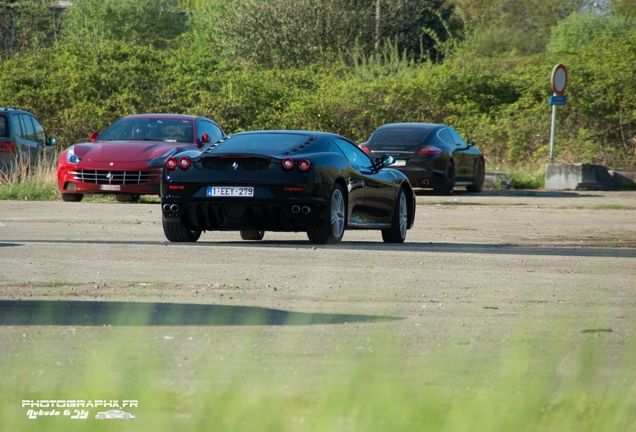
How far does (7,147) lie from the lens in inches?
878

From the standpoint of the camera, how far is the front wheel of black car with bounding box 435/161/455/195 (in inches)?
961

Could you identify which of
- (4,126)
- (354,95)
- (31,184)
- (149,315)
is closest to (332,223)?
(149,315)

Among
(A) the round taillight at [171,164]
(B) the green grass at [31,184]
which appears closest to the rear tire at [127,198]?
(B) the green grass at [31,184]

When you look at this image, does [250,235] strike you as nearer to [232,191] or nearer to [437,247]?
[232,191]

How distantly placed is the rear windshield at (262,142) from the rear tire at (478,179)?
1354 cm

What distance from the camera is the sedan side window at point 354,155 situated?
13.2m

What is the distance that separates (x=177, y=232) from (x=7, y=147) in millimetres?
10907

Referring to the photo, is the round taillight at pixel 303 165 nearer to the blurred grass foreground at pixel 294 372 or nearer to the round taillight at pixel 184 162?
the round taillight at pixel 184 162

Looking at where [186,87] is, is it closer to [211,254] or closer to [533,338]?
[211,254]

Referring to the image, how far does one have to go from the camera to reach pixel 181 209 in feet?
39.8

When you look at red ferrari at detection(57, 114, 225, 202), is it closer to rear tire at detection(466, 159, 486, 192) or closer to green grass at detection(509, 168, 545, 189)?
rear tire at detection(466, 159, 486, 192)

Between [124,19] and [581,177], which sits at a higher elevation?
[124,19]

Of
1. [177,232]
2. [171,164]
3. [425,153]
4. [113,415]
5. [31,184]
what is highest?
[113,415]

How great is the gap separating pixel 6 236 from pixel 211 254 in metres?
3.18
